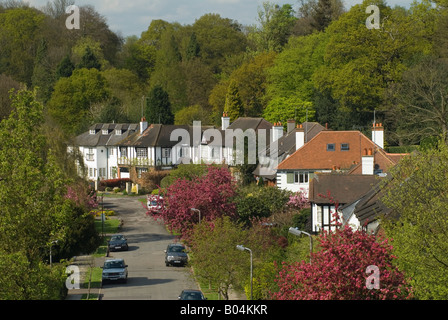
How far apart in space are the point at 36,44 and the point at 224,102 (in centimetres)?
4251

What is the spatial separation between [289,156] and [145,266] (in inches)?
732

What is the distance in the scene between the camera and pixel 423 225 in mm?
24312

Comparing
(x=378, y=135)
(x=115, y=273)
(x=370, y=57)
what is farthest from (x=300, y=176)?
(x=115, y=273)

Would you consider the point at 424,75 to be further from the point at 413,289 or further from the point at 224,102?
the point at 413,289

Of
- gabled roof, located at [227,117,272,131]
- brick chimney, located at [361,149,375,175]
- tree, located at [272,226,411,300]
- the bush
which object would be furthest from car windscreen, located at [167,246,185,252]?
the bush

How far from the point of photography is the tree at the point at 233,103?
92.3 meters

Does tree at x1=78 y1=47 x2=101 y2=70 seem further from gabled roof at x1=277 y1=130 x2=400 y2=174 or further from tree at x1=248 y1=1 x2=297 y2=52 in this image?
gabled roof at x1=277 y1=130 x2=400 y2=174

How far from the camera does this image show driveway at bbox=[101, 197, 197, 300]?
37656 mm

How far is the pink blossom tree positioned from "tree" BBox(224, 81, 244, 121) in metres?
39.8

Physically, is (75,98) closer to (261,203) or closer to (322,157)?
(322,157)

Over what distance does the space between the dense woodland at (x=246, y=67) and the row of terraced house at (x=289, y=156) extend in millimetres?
7268

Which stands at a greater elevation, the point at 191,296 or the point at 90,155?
the point at 90,155

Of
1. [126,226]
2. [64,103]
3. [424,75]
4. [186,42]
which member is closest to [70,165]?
[126,226]
